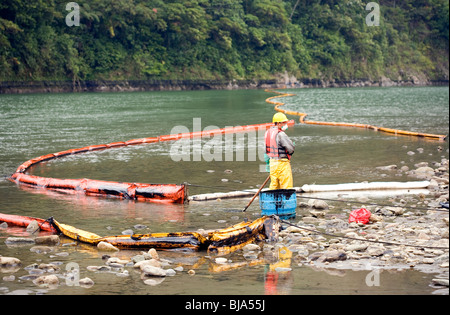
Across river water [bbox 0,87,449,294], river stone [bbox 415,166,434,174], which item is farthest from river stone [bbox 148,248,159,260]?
river stone [bbox 415,166,434,174]

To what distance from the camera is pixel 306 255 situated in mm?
9297

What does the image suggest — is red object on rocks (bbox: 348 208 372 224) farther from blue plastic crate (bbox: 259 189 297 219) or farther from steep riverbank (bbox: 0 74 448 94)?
steep riverbank (bbox: 0 74 448 94)

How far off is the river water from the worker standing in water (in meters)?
0.95

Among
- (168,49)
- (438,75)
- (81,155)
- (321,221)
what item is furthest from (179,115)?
(438,75)

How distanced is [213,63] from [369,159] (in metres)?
67.7

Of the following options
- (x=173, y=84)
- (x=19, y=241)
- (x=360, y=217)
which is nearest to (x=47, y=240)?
(x=19, y=241)

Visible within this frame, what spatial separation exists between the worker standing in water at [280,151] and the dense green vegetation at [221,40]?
57342 mm

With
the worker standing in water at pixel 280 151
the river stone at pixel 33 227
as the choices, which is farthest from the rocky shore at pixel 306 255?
the worker standing in water at pixel 280 151

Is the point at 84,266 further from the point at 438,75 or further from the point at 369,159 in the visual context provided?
the point at 438,75

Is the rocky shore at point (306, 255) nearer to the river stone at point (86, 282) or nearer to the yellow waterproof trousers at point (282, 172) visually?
the river stone at point (86, 282)

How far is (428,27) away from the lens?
117m

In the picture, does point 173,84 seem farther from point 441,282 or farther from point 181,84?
point 441,282

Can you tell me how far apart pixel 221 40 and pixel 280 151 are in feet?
250

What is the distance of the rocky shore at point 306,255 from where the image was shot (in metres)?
8.44
